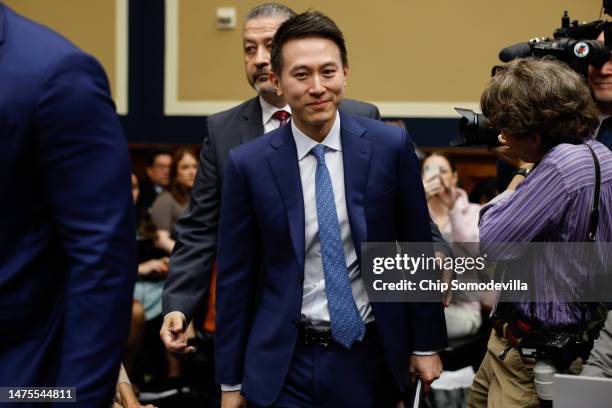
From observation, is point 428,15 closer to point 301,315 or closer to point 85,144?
point 301,315

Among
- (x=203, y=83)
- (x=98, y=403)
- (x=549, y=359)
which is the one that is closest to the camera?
(x=98, y=403)

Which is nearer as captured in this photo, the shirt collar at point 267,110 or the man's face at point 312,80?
the man's face at point 312,80

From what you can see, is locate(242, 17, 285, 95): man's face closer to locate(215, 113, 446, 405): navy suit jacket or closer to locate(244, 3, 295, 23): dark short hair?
locate(244, 3, 295, 23): dark short hair

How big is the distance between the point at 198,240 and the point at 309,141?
0.61 m

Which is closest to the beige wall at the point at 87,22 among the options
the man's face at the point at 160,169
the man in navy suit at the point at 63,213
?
the man's face at the point at 160,169

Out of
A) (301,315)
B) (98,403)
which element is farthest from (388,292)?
(98,403)

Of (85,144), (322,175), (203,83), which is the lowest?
(203,83)

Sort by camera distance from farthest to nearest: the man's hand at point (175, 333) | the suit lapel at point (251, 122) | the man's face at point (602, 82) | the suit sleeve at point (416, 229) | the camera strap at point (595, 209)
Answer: the suit lapel at point (251, 122)
the man's face at point (602, 82)
the man's hand at point (175, 333)
the suit sleeve at point (416, 229)
the camera strap at point (595, 209)

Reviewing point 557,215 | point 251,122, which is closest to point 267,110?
point 251,122

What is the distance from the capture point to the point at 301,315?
2.50 m

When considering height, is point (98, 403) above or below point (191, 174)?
above

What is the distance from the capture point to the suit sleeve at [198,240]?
2.92m

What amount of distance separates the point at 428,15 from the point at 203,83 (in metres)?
1.72

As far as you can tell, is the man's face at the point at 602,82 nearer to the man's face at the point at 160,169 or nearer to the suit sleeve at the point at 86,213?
the suit sleeve at the point at 86,213
